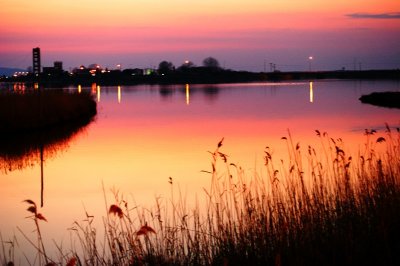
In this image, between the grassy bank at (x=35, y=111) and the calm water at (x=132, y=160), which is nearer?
the calm water at (x=132, y=160)

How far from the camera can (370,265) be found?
7668mm

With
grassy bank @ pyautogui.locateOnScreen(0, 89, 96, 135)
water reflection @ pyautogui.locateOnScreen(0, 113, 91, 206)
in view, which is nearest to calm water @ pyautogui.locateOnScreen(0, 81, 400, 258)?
water reflection @ pyautogui.locateOnScreen(0, 113, 91, 206)

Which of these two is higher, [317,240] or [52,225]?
[317,240]

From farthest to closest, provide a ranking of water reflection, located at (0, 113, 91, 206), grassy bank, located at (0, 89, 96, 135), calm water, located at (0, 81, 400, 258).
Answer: grassy bank, located at (0, 89, 96, 135) < water reflection, located at (0, 113, 91, 206) < calm water, located at (0, 81, 400, 258)

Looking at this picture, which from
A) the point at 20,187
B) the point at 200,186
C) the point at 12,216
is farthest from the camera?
the point at 20,187

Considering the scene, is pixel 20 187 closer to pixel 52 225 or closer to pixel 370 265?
pixel 52 225

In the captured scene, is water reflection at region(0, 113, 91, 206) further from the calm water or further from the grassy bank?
the grassy bank

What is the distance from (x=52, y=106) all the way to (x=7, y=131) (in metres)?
8.65

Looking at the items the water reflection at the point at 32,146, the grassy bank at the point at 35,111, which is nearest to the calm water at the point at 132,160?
the water reflection at the point at 32,146

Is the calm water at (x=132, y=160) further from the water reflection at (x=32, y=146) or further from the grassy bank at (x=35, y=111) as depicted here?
the grassy bank at (x=35, y=111)

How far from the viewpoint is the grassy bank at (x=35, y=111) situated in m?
35.9

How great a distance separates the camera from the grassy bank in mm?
35938

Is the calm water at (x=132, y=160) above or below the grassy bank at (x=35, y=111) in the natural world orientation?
below

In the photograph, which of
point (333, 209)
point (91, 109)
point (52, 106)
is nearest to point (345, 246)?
point (333, 209)
